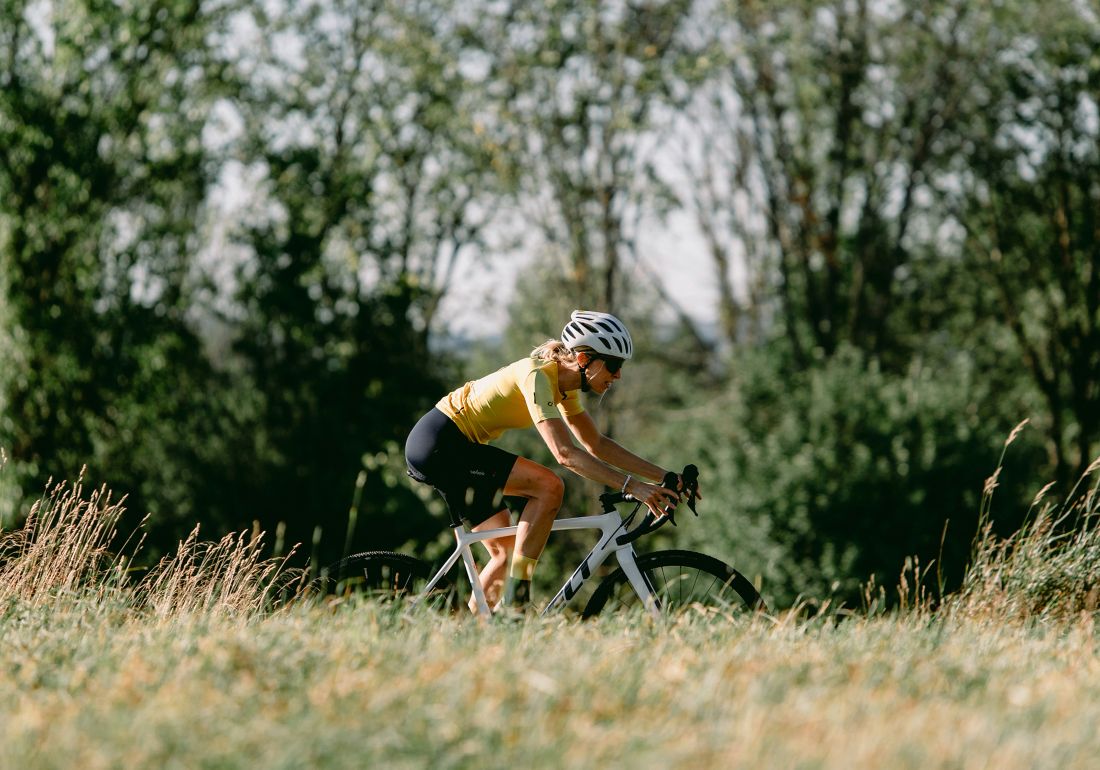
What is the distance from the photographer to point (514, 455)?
5562 mm

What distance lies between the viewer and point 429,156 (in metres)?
27.1

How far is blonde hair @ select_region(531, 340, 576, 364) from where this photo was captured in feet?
18.4

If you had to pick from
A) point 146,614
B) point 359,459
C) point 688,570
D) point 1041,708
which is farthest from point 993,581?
point 359,459

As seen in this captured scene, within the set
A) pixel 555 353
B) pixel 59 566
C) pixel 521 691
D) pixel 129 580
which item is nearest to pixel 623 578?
pixel 555 353

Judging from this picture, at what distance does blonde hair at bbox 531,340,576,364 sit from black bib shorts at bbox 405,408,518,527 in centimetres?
47

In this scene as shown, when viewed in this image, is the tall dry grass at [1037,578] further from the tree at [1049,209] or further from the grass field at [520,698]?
the tree at [1049,209]

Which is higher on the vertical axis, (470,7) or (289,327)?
(470,7)

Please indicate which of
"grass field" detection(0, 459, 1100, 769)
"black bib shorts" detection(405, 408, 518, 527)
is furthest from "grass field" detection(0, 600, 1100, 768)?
"black bib shorts" detection(405, 408, 518, 527)

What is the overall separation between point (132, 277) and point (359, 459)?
588 centimetres

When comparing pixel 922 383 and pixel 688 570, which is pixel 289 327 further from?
pixel 688 570

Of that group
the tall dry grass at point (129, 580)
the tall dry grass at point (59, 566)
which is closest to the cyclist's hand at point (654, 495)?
the tall dry grass at point (129, 580)

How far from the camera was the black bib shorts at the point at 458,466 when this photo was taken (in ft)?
18.3

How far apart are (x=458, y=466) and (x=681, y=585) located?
1193 mm

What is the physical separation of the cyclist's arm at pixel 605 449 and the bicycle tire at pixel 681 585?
1.36 ft
